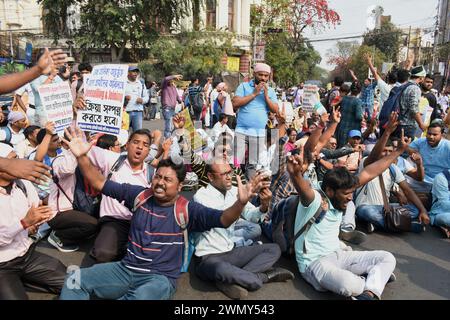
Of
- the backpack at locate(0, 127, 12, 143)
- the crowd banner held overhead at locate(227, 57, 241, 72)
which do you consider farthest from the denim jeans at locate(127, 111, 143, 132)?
the crowd banner held overhead at locate(227, 57, 241, 72)

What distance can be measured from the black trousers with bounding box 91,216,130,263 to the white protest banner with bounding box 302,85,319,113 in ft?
19.2

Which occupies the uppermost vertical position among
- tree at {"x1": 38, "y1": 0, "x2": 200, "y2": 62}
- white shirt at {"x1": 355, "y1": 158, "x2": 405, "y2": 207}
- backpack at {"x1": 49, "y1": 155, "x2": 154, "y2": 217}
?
tree at {"x1": 38, "y1": 0, "x2": 200, "y2": 62}

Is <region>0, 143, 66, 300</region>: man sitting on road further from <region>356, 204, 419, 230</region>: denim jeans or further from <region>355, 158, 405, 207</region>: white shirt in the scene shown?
<region>355, 158, 405, 207</region>: white shirt

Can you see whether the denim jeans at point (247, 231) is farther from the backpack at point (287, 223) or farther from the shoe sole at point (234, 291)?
the shoe sole at point (234, 291)

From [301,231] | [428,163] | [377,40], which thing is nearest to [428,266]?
[301,231]

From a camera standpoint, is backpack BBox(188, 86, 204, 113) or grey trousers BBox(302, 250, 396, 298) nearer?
grey trousers BBox(302, 250, 396, 298)

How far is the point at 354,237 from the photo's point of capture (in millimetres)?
4508

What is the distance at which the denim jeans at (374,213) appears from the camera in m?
4.84

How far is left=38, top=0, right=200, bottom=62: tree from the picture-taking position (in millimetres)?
21828

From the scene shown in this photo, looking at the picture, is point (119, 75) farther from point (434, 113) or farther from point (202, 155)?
point (434, 113)

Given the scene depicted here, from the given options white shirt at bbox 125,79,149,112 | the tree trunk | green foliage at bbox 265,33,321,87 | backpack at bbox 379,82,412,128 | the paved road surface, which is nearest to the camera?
the paved road surface

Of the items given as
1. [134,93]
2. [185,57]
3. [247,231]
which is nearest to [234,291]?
[247,231]

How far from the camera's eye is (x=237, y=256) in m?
3.55

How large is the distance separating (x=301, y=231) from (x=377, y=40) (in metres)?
50.0
